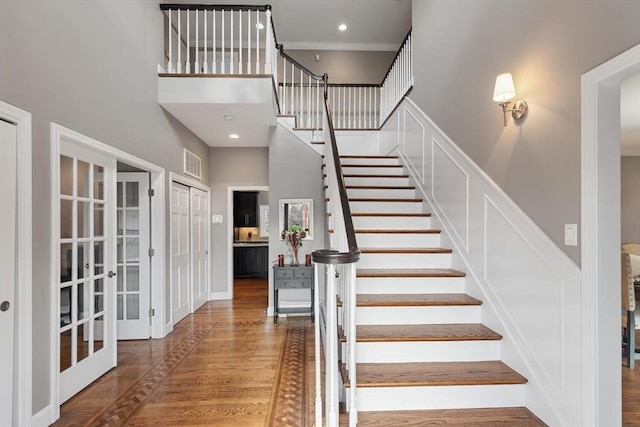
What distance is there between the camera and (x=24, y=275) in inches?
80.4

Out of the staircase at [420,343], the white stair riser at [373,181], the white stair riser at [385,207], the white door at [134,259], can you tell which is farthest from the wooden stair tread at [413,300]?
the white door at [134,259]

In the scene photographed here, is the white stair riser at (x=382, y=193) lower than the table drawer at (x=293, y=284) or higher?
higher

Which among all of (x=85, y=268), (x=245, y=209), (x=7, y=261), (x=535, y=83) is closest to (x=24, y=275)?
(x=7, y=261)

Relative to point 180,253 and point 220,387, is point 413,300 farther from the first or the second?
point 180,253

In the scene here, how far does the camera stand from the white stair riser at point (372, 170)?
14.6ft

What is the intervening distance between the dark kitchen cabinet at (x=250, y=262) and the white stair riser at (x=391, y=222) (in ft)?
18.3

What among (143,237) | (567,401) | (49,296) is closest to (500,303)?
(567,401)

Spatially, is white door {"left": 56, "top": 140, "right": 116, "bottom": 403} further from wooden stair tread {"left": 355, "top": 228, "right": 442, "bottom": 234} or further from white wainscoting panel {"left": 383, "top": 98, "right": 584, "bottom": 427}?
white wainscoting panel {"left": 383, "top": 98, "right": 584, "bottom": 427}

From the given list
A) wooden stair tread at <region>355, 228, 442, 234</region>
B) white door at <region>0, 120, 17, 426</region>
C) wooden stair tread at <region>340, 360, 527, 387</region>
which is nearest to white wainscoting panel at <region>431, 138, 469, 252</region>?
wooden stair tread at <region>355, 228, 442, 234</region>

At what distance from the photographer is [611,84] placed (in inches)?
63.1

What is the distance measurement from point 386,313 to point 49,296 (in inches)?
92.4

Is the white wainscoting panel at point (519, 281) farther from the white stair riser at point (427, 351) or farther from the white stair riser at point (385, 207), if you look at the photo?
the white stair riser at point (385, 207)

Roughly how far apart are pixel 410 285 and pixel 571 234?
122 centimetres

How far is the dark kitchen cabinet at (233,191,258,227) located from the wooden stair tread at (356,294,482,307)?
268 inches
